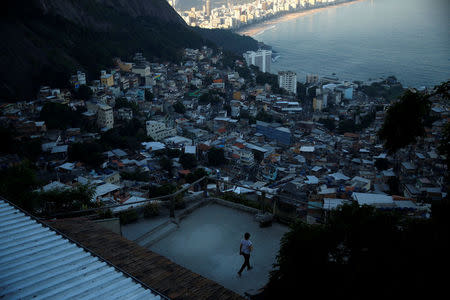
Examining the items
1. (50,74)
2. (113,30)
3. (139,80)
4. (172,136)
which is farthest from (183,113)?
(113,30)

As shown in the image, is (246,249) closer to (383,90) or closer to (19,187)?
(19,187)

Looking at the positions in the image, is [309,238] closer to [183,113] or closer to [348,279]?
[348,279]

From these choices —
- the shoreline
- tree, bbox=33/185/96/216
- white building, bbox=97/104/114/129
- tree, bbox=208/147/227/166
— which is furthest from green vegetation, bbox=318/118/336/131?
the shoreline

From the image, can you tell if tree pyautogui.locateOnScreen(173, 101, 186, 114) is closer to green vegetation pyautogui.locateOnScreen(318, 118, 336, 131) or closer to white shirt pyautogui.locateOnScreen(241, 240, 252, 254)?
green vegetation pyautogui.locateOnScreen(318, 118, 336, 131)

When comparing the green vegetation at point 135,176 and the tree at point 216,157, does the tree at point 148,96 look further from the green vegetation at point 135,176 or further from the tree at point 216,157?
the green vegetation at point 135,176

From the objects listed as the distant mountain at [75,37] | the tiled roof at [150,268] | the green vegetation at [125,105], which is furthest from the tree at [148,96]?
the tiled roof at [150,268]

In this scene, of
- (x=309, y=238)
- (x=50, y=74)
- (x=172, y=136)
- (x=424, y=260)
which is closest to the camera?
(x=424, y=260)
